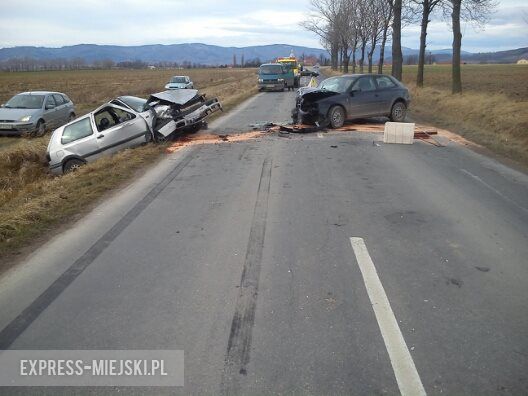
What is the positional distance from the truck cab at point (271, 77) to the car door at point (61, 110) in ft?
64.5

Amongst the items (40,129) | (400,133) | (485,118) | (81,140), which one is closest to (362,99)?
(400,133)

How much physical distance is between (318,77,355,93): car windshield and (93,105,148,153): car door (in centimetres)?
623

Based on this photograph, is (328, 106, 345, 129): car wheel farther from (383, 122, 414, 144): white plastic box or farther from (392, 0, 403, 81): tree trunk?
(392, 0, 403, 81): tree trunk

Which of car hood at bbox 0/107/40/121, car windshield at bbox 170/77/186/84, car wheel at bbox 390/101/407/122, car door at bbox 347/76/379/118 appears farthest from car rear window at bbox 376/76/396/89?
car windshield at bbox 170/77/186/84

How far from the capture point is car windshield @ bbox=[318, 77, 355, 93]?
15009 mm

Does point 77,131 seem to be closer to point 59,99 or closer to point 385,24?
point 59,99

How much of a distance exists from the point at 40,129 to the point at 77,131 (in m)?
6.55

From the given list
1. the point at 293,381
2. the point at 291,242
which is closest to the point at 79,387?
the point at 293,381

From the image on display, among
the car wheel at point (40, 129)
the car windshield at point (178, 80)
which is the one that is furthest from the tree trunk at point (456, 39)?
the car windshield at point (178, 80)

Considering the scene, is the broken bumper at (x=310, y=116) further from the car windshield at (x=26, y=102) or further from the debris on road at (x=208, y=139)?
the car windshield at (x=26, y=102)

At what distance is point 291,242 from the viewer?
5.56 m

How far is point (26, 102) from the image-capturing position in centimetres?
1758

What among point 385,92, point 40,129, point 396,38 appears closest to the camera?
point 385,92

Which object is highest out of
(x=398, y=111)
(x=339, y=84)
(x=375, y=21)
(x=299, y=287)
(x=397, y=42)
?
(x=375, y=21)
